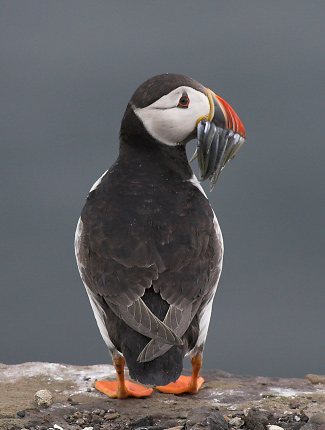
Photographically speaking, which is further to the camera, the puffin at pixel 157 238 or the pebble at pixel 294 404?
the pebble at pixel 294 404

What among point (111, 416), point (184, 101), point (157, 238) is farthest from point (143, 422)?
point (184, 101)

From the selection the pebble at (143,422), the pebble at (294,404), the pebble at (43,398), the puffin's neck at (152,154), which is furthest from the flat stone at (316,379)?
the pebble at (43,398)

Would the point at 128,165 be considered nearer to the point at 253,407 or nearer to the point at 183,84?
the point at 183,84

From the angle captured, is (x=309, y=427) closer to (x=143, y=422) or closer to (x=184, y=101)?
(x=143, y=422)

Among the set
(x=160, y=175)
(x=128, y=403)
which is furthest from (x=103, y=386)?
(x=160, y=175)

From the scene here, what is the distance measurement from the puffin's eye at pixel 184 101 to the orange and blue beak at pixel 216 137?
→ 0.14m

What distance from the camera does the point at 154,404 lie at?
19.6ft

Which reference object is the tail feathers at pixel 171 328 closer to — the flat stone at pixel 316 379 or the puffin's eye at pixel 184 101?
the puffin's eye at pixel 184 101

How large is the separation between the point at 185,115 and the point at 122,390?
1.84m

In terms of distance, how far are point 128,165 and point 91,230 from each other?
2.05 ft

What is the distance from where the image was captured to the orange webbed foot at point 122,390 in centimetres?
609

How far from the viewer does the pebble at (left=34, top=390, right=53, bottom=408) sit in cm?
581

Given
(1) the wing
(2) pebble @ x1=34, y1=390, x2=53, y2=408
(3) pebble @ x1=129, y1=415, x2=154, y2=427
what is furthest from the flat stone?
(2) pebble @ x1=34, y1=390, x2=53, y2=408

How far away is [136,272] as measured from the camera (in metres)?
5.39
